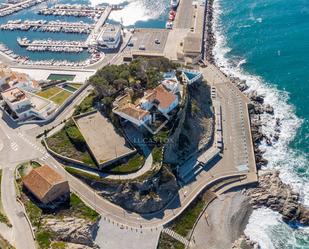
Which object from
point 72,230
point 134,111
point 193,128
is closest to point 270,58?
point 193,128

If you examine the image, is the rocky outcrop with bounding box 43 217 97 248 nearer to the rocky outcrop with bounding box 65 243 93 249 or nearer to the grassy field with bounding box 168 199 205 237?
the rocky outcrop with bounding box 65 243 93 249

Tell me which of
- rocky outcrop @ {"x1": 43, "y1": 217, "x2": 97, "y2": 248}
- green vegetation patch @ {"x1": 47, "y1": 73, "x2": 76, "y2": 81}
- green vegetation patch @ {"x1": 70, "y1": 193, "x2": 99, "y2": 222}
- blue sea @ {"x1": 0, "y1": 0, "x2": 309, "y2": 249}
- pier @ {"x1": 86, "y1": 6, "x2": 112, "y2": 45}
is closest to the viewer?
rocky outcrop @ {"x1": 43, "y1": 217, "x2": 97, "y2": 248}

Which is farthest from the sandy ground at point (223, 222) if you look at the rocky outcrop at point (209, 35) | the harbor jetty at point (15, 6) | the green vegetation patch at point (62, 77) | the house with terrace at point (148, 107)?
the harbor jetty at point (15, 6)

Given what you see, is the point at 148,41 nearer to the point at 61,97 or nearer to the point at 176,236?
the point at 61,97

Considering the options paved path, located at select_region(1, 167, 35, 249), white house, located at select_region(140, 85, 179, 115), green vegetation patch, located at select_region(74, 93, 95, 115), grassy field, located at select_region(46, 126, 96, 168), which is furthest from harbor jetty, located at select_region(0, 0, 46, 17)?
paved path, located at select_region(1, 167, 35, 249)

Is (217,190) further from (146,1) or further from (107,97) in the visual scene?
(146,1)

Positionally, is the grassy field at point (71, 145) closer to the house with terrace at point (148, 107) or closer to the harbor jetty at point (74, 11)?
the house with terrace at point (148, 107)
